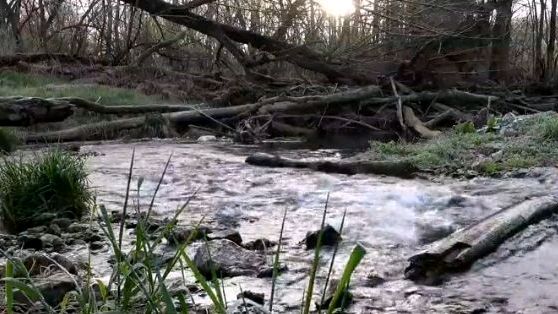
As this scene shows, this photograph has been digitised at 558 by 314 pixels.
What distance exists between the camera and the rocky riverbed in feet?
10.7

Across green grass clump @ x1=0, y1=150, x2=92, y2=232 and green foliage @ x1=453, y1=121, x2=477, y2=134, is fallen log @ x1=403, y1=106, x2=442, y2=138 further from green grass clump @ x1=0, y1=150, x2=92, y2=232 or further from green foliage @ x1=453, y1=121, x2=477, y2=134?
green grass clump @ x1=0, y1=150, x2=92, y2=232

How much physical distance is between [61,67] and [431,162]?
1123 centimetres

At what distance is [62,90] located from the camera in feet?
43.5

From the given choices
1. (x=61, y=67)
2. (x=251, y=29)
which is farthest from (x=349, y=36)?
(x=61, y=67)

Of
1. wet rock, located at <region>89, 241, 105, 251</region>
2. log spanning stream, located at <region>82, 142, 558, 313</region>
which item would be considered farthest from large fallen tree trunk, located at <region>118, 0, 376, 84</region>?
wet rock, located at <region>89, 241, 105, 251</region>

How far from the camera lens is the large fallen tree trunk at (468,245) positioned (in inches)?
141

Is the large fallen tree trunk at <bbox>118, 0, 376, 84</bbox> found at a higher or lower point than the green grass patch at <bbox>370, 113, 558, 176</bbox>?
higher

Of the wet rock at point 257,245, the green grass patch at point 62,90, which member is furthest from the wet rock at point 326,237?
the green grass patch at point 62,90

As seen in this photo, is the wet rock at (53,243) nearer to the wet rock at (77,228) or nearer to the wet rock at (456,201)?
the wet rock at (77,228)

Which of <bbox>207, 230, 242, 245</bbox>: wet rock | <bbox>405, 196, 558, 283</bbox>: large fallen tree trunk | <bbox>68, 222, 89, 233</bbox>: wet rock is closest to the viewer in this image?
<bbox>405, 196, 558, 283</bbox>: large fallen tree trunk

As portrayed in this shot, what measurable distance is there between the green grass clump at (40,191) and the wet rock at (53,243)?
0.43 metres

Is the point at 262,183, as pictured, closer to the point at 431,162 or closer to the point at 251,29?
the point at 431,162

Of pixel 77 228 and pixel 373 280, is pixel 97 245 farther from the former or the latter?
pixel 373 280

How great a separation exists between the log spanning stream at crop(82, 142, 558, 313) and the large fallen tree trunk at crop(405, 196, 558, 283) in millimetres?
61
